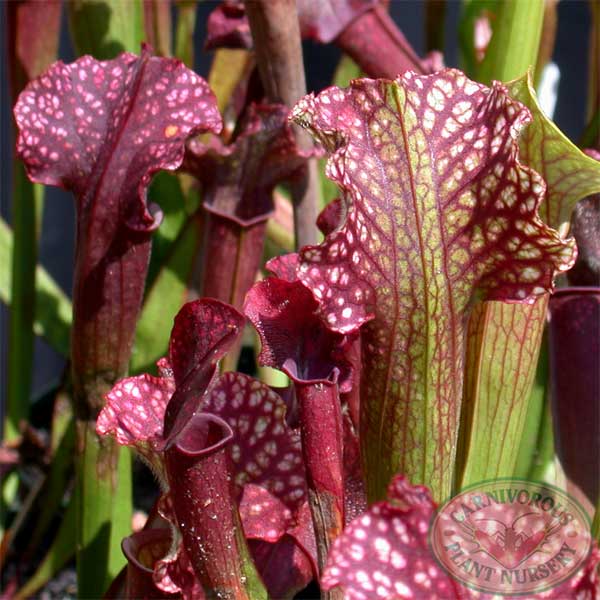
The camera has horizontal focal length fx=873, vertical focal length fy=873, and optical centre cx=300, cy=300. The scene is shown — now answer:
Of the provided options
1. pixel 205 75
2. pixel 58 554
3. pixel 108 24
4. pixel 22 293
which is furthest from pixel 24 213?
pixel 205 75

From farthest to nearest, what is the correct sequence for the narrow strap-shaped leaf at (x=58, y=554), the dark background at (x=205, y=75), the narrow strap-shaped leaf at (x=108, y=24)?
the dark background at (x=205, y=75), the narrow strap-shaped leaf at (x=58, y=554), the narrow strap-shaped leaf at (x=108, y=24)

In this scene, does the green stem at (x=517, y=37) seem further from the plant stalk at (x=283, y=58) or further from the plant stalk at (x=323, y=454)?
the plant stalk at (x=323, y=454)

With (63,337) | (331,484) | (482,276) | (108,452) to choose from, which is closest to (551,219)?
(482,276)

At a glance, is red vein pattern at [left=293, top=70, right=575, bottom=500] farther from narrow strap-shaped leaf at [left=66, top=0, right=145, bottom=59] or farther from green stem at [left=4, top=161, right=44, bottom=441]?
green stem at [left=4, top=161, right=44, bottom=441]

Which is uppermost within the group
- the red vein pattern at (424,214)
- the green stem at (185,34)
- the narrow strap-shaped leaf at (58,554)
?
the green stem at (185,34)

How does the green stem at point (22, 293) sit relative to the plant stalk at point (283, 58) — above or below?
below

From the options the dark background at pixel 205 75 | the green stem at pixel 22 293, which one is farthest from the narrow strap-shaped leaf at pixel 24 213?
the dark background at pixel 205 75

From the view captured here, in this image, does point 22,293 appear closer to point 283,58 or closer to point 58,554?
point 58,554

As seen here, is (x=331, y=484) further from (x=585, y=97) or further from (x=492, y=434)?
(x=585, y=97)
